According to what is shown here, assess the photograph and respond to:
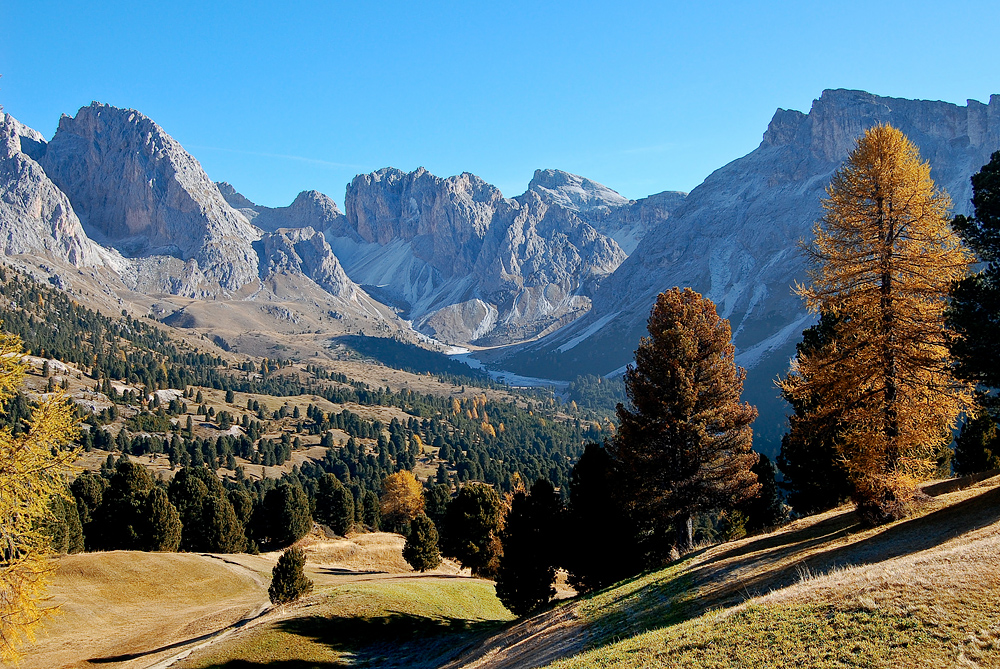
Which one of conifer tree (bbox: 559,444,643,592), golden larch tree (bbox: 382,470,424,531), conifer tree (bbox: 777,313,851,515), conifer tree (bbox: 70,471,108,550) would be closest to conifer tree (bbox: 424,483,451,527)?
golden larch tree (bbox: 382,470,424,531)

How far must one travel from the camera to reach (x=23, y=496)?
13812mm

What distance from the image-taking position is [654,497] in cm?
2834

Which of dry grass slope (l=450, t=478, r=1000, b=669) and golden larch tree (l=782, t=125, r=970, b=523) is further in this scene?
golden larch tree (l=782, t=125, r=970, b=523)

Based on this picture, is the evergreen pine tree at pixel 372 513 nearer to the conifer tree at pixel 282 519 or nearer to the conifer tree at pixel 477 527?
the conifer tree at pixel 282 519

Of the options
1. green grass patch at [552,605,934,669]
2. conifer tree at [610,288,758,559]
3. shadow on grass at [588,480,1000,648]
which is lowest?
shadow on grass at [588,480,1000,648]

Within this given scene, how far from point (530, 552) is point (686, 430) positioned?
46.9ft

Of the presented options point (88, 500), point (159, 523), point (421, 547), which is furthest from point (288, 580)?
point (88, 500)

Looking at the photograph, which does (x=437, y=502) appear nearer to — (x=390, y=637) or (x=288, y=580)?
(x=288, y=580)

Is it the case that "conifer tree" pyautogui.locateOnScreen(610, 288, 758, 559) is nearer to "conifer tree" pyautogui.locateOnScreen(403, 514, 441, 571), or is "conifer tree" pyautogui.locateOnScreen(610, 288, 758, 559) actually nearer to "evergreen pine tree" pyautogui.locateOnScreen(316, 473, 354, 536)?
"conifer tree" pyautogui.locateOnScreen(403, 514, 441, 571)

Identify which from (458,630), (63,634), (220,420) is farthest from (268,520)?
(220,420)

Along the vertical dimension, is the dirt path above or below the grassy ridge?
below

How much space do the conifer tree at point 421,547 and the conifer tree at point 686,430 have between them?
37288 mm

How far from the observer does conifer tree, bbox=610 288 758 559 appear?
92.0ft

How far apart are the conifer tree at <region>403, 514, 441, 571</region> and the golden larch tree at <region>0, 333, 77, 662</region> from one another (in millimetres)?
48908
